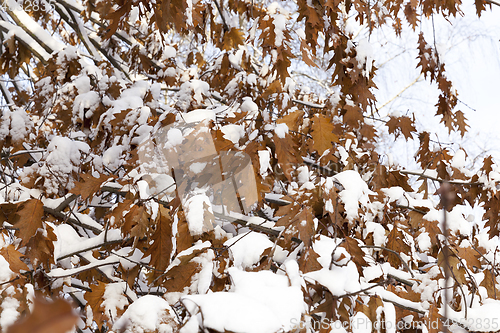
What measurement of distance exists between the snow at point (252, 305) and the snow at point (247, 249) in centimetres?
32

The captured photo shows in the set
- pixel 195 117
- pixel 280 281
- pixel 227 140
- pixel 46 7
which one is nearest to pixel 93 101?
pixel 195 117

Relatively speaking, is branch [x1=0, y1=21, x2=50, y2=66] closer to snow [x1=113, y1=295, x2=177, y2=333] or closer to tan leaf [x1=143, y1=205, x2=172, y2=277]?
tan leaf [x1=143, y1=205, x2=172, y2=277]

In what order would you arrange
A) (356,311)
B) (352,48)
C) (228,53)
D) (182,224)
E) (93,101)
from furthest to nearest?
1. (228,53)
2. (93,101)
3. (352,48)
4. (182,224)
5. (356,311)

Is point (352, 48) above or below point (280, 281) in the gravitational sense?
above

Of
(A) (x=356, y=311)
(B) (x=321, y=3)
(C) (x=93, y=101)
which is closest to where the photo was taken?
(A) (x=356, y=311)

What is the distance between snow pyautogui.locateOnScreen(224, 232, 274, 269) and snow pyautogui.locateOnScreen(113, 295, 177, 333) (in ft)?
1.01

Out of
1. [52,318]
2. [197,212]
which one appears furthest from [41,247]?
[52,318]

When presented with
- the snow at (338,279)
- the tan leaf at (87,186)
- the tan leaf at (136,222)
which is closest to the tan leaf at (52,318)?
the snow at (338,279)

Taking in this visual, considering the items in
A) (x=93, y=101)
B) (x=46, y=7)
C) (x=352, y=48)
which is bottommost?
(x=93, y=101)

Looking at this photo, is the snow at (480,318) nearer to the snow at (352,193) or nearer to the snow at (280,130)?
the snow at (352,193)

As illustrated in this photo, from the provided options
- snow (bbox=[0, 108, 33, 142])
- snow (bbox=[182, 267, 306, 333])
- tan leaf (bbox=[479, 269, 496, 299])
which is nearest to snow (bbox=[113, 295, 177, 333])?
snow (bbox=[182, 267, 306, 333])

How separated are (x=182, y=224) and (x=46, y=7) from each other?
341 cm

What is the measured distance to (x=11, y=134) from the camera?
6.75 ft

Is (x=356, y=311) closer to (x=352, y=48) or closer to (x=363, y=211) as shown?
(x=363, y=211)
